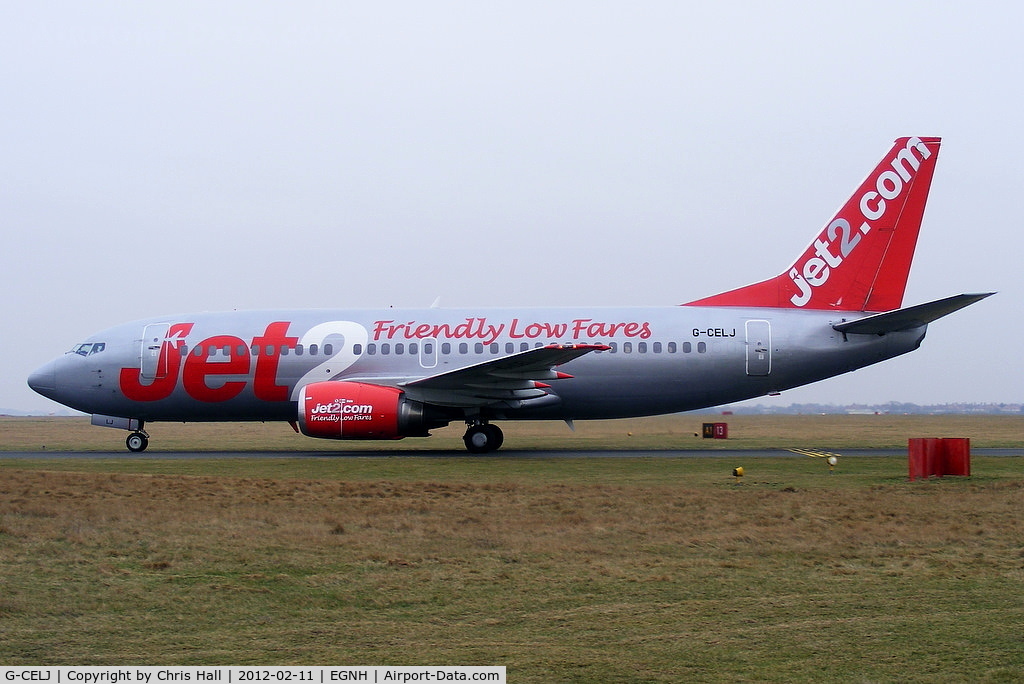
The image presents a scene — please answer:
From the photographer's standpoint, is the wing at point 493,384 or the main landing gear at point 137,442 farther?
the main landing gear at point 137,442

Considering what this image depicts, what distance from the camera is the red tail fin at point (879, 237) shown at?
24250 mm

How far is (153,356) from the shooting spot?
82.8 ft

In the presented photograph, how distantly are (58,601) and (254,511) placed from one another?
494 cm

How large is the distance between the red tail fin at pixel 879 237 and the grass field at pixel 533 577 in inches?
396

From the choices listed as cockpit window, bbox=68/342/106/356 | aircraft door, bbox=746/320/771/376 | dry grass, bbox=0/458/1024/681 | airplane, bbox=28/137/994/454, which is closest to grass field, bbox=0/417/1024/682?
dry grass, bbox=0/458/1024/681

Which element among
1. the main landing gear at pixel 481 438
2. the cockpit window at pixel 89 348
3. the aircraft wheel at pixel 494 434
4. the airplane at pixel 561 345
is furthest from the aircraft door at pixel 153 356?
the aircraft wheel at pixel 494 434

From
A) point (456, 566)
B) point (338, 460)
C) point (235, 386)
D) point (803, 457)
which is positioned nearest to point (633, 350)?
point (803, 457)

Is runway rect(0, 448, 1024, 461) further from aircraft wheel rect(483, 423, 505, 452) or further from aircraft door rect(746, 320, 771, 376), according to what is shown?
aircraft door rect(746, 320, 771, 376)

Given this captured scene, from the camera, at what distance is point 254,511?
12.0 meters

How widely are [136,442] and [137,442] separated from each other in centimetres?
3

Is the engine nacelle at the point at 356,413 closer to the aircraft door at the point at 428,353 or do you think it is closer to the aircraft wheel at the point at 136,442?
the aircraft door at the point at 428,353

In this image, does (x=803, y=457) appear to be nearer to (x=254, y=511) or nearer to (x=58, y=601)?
(x=254, y=511)

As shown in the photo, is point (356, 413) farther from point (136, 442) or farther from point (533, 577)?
point (533, 577)

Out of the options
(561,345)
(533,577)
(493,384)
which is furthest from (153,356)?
(533,577)
